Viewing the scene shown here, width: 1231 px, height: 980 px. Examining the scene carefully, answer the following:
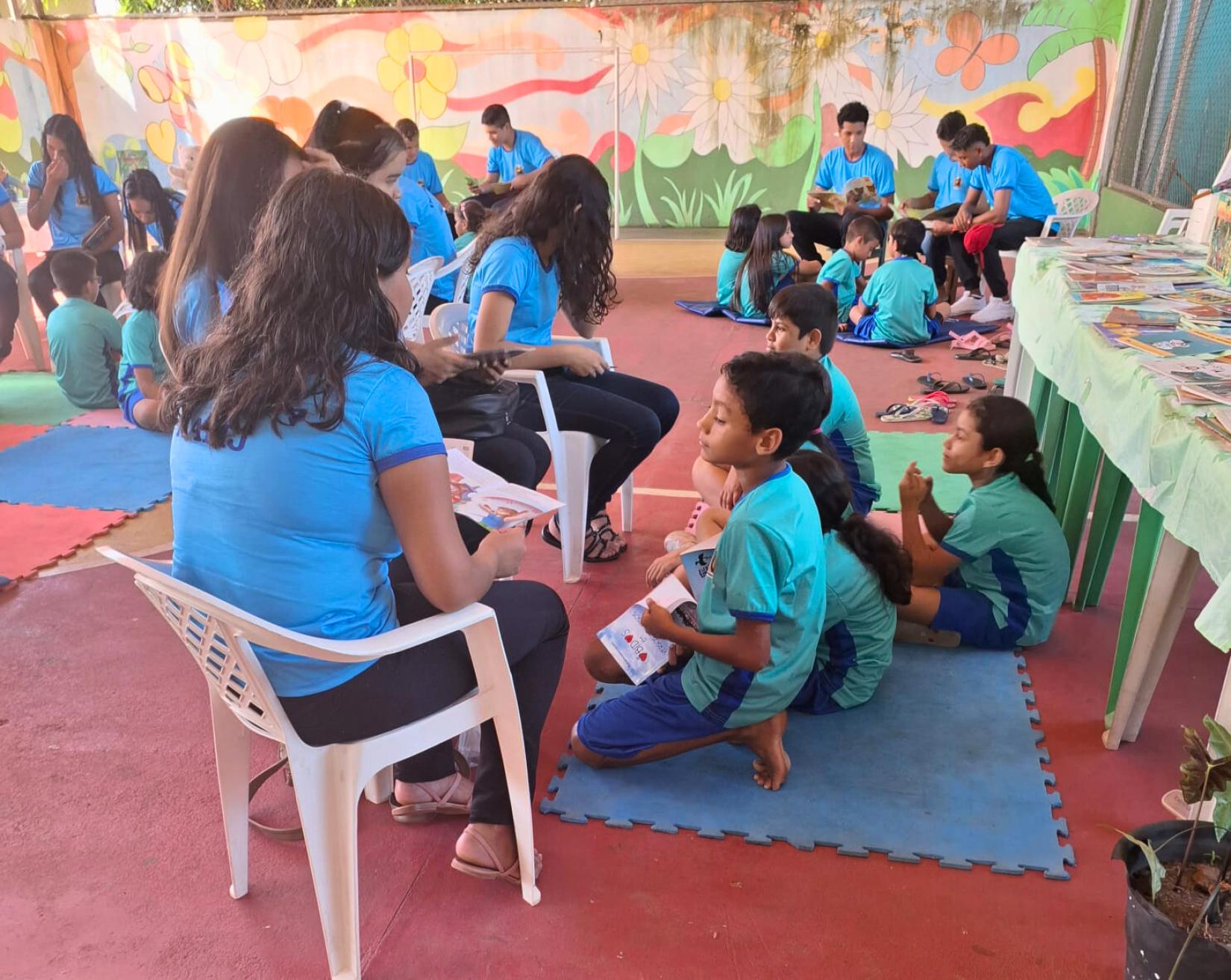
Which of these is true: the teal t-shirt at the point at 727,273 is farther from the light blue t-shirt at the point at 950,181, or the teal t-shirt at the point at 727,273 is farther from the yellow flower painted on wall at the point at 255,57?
the yellow flower painted on wall at the point at 255,57

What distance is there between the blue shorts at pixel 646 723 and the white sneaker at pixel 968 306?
5.28m

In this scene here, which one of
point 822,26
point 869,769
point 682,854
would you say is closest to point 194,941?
point 682,854

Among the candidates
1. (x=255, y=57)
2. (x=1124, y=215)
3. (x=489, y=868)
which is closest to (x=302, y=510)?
(x=489, y=868)

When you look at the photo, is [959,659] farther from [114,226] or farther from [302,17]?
[302,17]

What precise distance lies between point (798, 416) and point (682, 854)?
93 cm

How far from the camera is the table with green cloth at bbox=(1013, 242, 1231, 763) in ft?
5.33

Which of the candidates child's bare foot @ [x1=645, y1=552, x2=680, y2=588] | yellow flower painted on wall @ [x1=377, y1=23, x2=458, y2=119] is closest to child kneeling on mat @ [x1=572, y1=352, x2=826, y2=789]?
child's bare foot @ [x1=645, y1=552, x2=680, y2=588]

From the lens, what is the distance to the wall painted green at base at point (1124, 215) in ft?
19.7

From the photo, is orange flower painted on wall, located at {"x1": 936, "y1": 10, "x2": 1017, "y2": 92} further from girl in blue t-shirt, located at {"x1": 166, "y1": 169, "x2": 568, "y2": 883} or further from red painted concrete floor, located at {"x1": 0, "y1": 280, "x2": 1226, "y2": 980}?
girl in blue t-shirt, located at {"x1": 166, "y1": 169, "x2": 568, "y2": 883}

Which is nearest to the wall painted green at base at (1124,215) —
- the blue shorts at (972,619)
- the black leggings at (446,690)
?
the blue shorts at (972,619)

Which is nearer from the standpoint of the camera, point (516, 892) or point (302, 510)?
point (302, 510)

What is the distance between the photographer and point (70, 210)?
5902 mm

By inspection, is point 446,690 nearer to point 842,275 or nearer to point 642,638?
point 642,638

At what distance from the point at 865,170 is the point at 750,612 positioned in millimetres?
6307
